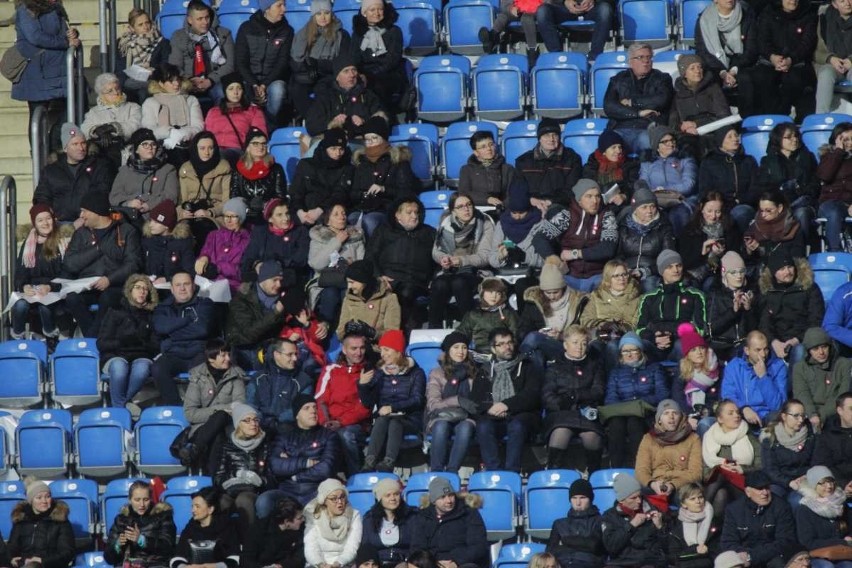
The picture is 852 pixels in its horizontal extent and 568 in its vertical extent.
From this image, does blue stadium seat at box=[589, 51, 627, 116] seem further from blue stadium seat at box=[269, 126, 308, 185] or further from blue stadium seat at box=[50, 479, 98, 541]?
blue stadium seat at box=[50, 479, 98, 541]

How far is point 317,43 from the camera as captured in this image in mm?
18781

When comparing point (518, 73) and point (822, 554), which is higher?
point (518, 73)

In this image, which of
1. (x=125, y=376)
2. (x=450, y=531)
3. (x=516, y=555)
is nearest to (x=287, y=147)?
(x=125, y=376)

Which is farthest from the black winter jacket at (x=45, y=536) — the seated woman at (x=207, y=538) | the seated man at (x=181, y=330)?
the seated man at (x=181, y=330)

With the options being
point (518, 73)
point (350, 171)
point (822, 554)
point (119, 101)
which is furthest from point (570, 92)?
point (822, 554)

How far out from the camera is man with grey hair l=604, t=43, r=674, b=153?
1791cm

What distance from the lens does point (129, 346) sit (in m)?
16.8

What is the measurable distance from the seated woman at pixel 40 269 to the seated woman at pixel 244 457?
7.58 feet

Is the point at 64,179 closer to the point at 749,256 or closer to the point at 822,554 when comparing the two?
the point at 749,256

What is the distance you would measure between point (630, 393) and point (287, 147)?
432 cm

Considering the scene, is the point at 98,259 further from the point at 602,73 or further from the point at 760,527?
the point at 760,527

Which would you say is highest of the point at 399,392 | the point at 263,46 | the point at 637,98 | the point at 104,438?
the point at 263,46

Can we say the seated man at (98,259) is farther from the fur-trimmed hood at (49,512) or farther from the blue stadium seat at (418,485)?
the blue stadium seat at (418,485)

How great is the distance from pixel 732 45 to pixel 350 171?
337cm
